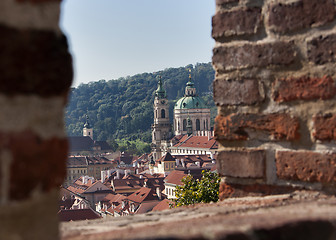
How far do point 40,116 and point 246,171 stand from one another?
1205 millimetres

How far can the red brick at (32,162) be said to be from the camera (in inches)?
27.8

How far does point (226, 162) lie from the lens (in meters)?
1.91

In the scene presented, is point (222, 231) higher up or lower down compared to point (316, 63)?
lower down

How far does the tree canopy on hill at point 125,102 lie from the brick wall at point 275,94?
92.5 metres

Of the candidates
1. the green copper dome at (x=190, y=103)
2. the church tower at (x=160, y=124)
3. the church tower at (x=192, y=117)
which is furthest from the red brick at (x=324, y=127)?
the green copper dome at (x=190, y=103)

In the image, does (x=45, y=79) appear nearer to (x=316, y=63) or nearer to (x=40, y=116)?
(x=40, y=116)

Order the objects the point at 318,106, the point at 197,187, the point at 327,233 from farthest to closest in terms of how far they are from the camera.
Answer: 1. the point at 197,187
2. the point at 318,106
3. the point at 327,233

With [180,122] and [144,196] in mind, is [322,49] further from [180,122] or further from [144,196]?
[180,122]

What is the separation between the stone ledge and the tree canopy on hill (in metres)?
92.9

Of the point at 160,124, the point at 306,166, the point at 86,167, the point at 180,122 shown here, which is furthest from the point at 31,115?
the point at 160,124

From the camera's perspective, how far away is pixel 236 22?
1901mm

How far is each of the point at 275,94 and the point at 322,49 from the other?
20 centimetres

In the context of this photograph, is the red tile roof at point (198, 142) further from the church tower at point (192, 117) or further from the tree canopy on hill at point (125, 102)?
the tree canopy on hill at point (125, 102)

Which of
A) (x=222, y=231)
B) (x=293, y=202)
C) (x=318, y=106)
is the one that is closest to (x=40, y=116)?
(x=222, y=231)
